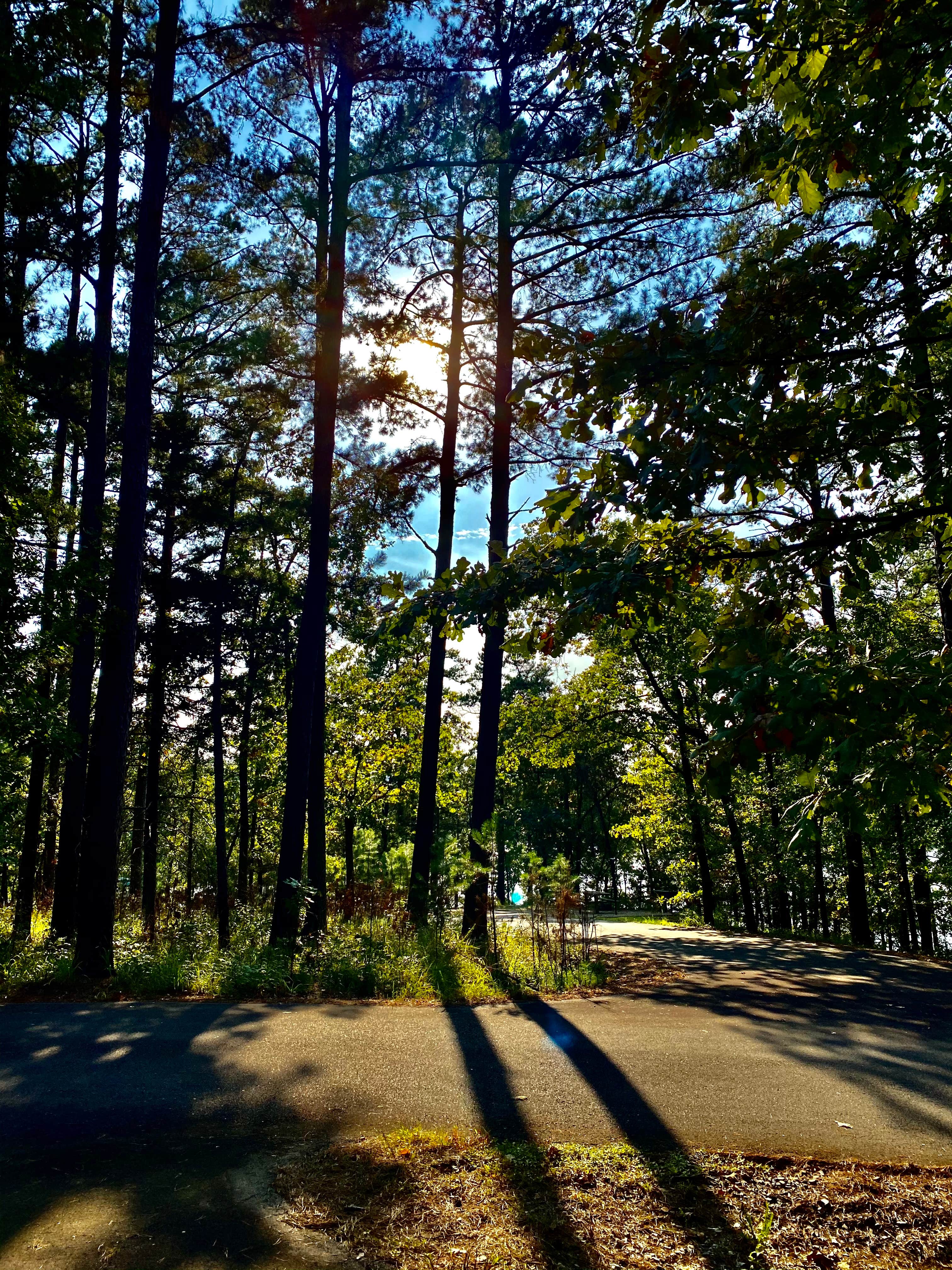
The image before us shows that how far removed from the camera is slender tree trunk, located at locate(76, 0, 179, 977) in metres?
8.29

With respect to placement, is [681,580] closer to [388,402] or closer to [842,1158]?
[842,1158]

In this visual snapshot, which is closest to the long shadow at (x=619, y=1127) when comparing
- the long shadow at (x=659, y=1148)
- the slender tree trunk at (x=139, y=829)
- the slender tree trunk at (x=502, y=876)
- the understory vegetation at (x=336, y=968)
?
the long shadow at (x=659, y=1148)

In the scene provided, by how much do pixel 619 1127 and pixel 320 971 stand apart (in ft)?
15.3

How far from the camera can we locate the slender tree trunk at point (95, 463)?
1150 cm

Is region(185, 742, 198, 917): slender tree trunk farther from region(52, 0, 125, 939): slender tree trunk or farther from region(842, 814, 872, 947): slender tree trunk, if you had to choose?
region(842, 814, 872, 947): slender tree trunk

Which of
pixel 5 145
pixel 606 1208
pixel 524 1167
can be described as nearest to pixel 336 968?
pixel 524 1167

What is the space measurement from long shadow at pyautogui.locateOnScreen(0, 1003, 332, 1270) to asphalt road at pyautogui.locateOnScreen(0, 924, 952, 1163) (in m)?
0.02

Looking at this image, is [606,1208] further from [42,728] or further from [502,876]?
[502,876]

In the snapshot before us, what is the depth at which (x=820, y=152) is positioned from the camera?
278 cm

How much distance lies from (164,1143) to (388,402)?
1364 centimetres

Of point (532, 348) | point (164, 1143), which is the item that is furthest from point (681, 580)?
point (164, 1143)

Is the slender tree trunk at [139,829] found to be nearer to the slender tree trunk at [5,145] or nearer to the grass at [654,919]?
the grass at [654,919]

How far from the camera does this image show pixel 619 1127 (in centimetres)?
390

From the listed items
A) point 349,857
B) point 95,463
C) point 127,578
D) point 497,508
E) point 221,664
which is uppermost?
point 95,463
